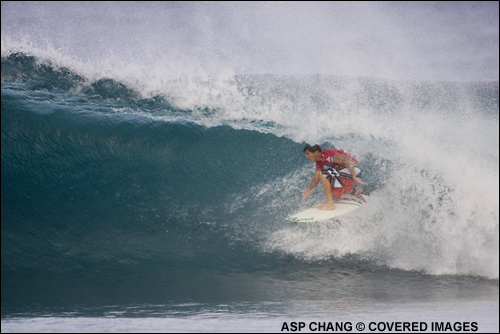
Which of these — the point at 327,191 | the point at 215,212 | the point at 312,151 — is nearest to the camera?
the point at 312,151

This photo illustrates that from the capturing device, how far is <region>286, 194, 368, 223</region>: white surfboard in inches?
192

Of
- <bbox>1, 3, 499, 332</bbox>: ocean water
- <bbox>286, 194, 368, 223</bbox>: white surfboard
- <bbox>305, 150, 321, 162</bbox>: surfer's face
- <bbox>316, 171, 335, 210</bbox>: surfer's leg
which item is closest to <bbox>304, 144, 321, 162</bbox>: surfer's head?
<bbox>305, 150, 321, 162</bbox>: surfer's face

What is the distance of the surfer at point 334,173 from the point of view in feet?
15.7

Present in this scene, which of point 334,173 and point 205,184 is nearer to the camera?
point 334,173

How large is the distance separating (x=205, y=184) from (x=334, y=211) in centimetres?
195

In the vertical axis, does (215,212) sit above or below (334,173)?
below

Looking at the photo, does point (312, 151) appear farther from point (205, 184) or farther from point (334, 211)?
point (205, 184)

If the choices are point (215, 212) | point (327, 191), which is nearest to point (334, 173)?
point (327, 191)

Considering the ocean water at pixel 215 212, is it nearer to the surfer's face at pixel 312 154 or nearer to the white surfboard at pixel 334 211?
the white surfboard at pixel 334 211

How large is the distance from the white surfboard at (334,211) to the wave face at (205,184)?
0.29 meters

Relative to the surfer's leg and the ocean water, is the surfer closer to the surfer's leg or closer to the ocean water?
the surfer's leg

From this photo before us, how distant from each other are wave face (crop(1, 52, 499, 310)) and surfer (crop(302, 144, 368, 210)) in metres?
0.55

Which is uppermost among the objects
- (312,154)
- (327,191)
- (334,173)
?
(312,154)

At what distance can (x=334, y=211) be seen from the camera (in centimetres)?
488
